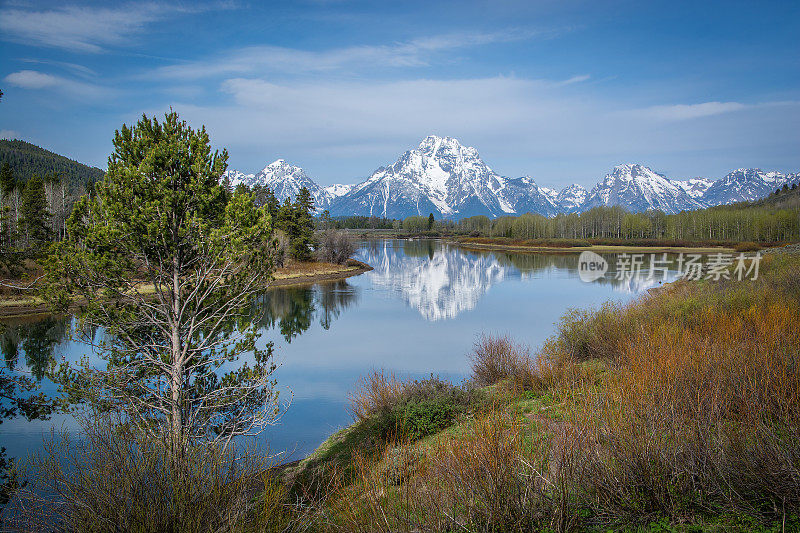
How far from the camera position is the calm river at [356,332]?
14870 mm

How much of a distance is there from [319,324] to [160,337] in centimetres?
1983

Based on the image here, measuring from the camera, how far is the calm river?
1487 cm

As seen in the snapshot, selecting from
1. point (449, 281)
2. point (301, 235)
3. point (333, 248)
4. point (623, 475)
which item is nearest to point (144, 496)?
point (623, 475)

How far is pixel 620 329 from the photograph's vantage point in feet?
48.5

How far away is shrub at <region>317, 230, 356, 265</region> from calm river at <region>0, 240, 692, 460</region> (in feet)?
39.3

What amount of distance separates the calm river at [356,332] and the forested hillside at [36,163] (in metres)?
140

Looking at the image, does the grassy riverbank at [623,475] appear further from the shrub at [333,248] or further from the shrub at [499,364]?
the shrub at [333,248]

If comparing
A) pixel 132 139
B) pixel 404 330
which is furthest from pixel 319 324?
pixel 132 139

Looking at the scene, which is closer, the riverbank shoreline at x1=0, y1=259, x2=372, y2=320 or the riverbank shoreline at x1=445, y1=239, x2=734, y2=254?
the riverbank shoreline at x1=0, y1=259, x2=372, y2=320

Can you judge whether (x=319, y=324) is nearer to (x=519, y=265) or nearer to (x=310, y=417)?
(x=310, y=417)

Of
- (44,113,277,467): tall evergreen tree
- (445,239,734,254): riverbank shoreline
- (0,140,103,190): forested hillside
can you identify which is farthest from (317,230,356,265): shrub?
(0,140,103,190): forested hillside

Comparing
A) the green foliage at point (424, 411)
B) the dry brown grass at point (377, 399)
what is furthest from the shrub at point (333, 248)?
the green foliage at point (424, 411)

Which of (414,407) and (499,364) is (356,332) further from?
(414,407)

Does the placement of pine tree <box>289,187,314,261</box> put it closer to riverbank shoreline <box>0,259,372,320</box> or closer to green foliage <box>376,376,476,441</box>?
riverbank shoreline <box>0,259,372,320</box>
